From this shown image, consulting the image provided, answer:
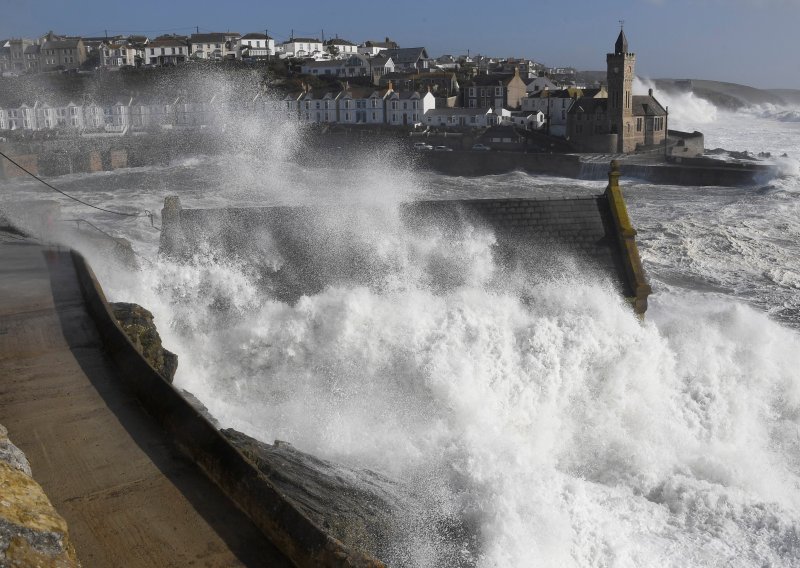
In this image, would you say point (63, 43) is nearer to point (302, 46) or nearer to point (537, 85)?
point (302, 46)

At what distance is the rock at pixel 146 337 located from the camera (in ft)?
22.7

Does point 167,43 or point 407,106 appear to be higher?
point 167,43

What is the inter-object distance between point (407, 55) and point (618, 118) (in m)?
57.5

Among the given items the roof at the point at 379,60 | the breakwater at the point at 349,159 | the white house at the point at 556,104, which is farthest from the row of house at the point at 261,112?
the roof at the point at 379,60

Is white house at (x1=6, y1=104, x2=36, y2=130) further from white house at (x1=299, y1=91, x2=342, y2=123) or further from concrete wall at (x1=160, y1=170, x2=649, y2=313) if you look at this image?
concrete wall at (x1=160, y1=170, x2=649, y2=313)

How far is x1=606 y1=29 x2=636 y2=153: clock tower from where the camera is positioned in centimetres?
5441

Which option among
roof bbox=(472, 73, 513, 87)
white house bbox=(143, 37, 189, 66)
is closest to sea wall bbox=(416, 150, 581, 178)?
roof bbox=(472, 73, 513, 87)

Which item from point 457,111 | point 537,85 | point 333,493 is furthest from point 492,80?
point 333,493

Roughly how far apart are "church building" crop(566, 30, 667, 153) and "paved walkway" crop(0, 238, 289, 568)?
169ft

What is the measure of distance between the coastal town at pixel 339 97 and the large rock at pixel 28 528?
172 ft

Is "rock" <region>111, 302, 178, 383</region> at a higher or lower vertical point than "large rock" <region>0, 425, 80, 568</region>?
lower

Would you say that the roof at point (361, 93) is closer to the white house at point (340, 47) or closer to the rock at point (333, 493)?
the white house at point (340, 47)

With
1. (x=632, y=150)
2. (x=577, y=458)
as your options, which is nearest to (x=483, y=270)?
(x=577, y=458)

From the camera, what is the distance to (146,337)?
7.07m
